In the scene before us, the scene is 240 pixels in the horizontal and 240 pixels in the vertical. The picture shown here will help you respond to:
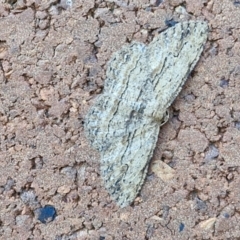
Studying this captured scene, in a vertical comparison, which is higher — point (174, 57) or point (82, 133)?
point (174, 57)

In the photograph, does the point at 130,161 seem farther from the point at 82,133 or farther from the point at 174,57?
the point at 174,57

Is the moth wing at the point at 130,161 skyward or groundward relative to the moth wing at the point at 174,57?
groundward

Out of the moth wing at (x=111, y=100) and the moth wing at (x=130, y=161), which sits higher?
the moth wing at (x=111, y=100)

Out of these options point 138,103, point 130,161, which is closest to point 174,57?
point 138,103

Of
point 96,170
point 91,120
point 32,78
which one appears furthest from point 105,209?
point 32,78
